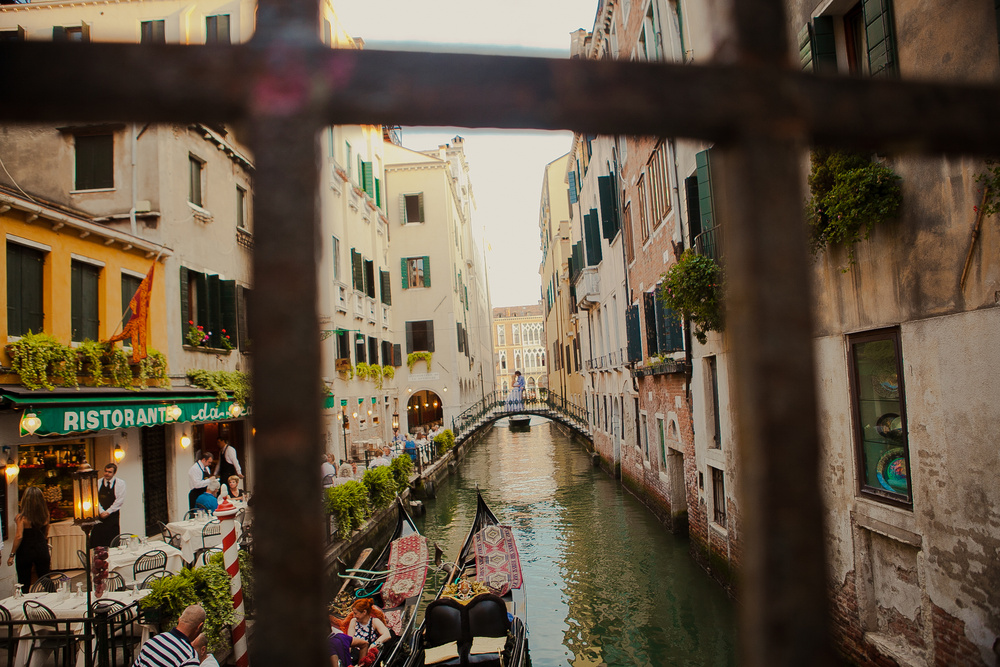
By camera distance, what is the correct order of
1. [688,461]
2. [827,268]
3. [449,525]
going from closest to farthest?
[827,268] → [688,461] → [449,525]

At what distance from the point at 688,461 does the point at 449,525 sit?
702 cm

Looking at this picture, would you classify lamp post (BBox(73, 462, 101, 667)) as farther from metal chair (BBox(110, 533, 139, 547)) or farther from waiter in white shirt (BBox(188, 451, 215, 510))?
waiter in white shirt (BBox(188, 451, 215, 510))

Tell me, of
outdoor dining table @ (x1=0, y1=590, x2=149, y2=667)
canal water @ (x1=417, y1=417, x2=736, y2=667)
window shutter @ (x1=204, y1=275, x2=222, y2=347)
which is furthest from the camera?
window shutter @ (x1=204, y1=275, x2=222, y2=347)

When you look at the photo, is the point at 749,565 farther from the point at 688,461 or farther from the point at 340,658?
the point at 688,461

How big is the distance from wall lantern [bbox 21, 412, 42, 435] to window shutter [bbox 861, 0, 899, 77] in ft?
29.4

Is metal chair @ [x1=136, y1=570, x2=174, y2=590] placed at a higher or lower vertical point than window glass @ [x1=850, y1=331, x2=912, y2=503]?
lower

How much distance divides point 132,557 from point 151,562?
0.28m

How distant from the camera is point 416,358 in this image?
27.8 m

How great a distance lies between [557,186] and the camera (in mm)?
37594

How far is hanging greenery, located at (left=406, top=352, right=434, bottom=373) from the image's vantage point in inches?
1088

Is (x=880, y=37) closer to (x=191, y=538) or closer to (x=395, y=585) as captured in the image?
(x=395, y=585)

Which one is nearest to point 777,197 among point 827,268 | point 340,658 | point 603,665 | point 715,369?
point 827,268

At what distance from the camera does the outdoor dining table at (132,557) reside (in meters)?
7.32

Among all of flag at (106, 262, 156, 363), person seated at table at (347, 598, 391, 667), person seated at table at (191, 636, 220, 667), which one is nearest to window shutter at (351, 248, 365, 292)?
flag at (106, 262, 156, 363)
